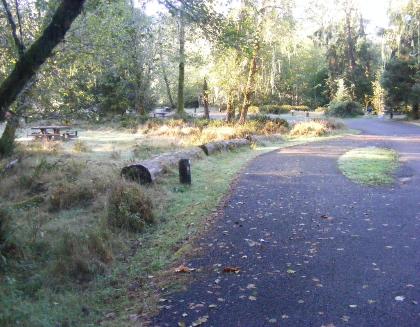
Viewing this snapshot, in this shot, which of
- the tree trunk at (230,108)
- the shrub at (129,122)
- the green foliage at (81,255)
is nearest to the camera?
the green foliage at (81,255)

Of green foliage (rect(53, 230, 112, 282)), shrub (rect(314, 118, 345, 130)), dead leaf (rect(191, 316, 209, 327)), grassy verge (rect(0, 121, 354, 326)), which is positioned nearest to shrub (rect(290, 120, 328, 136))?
shrub (rect(314, 118, 345, 130))

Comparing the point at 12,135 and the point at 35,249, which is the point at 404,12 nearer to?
the point at 12,135

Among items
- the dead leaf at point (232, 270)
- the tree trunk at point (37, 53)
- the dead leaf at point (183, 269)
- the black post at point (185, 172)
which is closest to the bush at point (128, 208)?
the dead leaf at point (183, 269)

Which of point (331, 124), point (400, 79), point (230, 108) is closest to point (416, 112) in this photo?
point (400, 79)

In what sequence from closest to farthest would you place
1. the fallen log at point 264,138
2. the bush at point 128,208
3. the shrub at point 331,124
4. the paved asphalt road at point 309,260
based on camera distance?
the paved asphalt road at point 309,260
the bush at point 128,208
the fallen log at point 264,138
the shrub at point 331,124

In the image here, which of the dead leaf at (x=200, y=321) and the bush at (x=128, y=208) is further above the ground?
the bush at (x=128, y=208)

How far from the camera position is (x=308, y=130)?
2484cm

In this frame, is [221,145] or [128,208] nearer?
[128,208]

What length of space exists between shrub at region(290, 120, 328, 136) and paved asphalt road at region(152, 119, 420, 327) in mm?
13783

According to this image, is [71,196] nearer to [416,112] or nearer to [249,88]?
[249,88]

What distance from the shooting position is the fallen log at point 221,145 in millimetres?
16198

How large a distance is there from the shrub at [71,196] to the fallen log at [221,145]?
6.99 m

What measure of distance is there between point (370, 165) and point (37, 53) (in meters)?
11.1

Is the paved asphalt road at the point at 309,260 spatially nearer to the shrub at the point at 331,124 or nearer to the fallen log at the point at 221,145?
the fallen log at the point at 221,145
